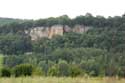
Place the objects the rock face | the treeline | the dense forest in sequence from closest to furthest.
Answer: the dense forest, the treeline, the rock face

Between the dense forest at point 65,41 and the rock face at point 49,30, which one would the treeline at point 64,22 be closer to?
the dense forest at point 65,41

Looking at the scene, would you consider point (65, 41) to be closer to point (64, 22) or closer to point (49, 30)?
point (49, 30)

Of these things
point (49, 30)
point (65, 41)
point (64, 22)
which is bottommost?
point (65, 41)

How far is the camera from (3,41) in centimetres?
4184

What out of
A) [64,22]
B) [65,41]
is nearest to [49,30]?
[64,22]

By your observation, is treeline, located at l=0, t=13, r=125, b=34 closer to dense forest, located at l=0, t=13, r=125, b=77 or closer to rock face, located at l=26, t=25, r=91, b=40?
dense forest, located at l=0, t=13, r=125, b=77

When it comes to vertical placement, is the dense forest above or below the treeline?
below

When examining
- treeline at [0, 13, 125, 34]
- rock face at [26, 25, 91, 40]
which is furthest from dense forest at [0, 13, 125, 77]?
rock face at [26, 25, 91, 40]

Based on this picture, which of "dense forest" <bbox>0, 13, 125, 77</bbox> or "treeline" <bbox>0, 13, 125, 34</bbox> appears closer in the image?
"dense forest" <bbox>0, 13, 125, 77</bbox>

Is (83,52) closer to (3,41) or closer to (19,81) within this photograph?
(3,41)

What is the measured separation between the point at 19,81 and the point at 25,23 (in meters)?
65.9

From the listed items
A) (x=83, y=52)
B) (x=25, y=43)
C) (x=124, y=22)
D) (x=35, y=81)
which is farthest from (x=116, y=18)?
(x=35, y=81)

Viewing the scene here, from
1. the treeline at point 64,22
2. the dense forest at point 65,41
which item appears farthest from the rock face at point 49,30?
the dense forest at point 65,41

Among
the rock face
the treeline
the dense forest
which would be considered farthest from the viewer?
the rock face
